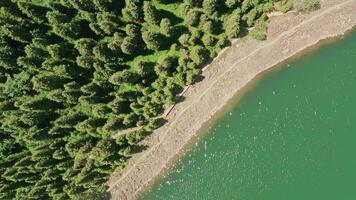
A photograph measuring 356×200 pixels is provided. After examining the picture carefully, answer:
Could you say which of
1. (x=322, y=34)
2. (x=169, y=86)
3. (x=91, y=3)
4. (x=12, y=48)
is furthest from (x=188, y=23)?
(x=12, y=48)

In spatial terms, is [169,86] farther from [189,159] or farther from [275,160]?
[275,160]

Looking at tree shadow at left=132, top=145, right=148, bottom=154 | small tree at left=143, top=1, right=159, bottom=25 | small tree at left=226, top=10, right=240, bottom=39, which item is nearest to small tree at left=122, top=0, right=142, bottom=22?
small tree at left=143, top=1, right=159, bottom=25

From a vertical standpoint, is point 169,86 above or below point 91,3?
below

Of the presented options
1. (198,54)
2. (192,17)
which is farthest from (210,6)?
(198,54)

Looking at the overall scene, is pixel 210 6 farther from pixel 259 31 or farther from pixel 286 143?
pixel 286 143

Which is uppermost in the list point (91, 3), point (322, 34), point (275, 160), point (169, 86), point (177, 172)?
point (91, 3)

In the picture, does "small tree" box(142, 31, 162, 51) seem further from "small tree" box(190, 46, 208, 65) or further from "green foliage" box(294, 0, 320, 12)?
"green foliage" box(294, 0, 320, 12)
